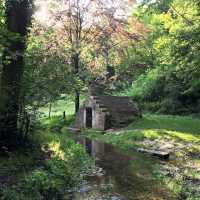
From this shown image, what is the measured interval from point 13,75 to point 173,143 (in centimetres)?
1205

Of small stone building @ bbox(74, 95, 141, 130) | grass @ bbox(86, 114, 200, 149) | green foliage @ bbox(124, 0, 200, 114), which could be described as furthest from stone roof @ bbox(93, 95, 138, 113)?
green foliage @ bbox(124, 0, 200, 114)

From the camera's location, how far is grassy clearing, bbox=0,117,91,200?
11.5 metres

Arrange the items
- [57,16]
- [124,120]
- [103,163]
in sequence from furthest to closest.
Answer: [57,16]
[124,120]
[103,163]

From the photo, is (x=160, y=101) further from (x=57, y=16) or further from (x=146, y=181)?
(x=146, y=181)

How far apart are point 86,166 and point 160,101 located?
26450 mm

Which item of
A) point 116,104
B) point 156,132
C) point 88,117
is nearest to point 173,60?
point 156,132

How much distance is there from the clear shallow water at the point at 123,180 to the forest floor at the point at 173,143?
55 cm

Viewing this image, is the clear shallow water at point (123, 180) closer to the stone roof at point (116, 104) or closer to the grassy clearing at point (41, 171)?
the grassy clearing at point (41, 171)

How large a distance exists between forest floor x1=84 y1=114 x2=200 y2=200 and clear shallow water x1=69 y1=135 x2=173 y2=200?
55 centimetres

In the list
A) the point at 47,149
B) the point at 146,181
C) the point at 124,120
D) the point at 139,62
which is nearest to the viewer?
the point at 146,181

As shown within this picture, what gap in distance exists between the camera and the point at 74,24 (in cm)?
4181

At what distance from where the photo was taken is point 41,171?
12961 mm

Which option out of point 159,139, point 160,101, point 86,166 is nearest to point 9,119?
point 86,166

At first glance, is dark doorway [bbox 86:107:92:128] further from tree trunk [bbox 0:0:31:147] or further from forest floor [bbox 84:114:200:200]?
tree trunk [bbox 0:0:31:147]
